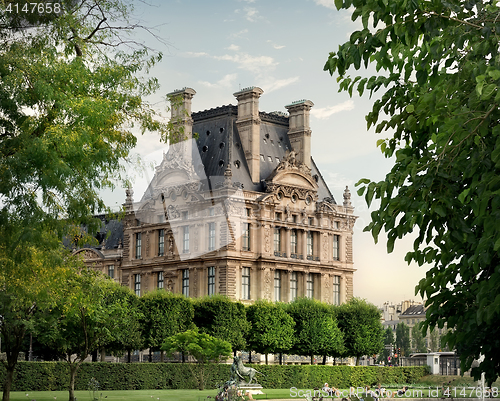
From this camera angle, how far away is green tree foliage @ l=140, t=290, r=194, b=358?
54.1 metres

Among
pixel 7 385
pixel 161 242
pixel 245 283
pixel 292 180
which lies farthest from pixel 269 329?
pixel 7 385

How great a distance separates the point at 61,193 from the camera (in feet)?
58.8

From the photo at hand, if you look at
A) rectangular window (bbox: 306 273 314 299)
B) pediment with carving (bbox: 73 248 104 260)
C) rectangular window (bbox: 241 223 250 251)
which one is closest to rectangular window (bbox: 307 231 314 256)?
rectangular window (bbox: 306 273 314 299)

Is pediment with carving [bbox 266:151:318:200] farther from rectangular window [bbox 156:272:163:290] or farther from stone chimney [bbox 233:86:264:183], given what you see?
rectangular window [bbox 156:272:163:290]

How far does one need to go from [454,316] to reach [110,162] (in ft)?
34.7

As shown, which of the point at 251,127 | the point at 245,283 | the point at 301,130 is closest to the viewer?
the point at 245,283

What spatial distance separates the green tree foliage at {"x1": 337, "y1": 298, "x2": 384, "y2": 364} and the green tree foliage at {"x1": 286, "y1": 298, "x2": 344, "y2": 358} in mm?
1312

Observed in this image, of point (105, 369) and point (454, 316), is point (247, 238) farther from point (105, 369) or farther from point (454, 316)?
point (454, 316)

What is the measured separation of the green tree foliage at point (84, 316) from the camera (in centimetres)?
2422

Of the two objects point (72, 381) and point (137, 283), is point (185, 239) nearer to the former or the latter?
point (137, 283)

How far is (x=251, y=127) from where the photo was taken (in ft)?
239

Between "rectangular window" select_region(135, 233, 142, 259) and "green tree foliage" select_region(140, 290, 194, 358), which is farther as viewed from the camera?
"rectangular window" select_region(135, 233, 142, 259)

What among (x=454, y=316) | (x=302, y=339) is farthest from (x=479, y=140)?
(x=302, y=339)

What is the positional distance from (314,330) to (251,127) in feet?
72.0
